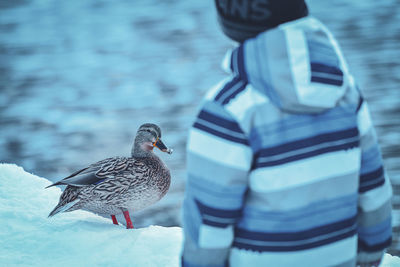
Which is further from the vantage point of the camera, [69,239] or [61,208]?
Answer: [61,208]

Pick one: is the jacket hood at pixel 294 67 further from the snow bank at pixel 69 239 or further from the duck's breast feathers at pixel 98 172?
the duck's breast feathers at pixel 98 172

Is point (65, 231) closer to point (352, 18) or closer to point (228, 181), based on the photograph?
point (228, 181)

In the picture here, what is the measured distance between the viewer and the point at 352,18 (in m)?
6.03

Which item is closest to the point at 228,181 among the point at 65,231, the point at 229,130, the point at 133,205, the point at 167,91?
the point at 229,130

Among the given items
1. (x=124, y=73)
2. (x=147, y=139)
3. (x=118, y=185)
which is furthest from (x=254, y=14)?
(x=124, y=73)

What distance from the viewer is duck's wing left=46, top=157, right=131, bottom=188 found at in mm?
2186

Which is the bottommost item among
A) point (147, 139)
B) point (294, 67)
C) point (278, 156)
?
point (147, 139)

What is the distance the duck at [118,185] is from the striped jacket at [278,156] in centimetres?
135

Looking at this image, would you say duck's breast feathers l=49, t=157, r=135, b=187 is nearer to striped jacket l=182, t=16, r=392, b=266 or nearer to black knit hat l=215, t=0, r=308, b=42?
striped jacket l=182, t=16, r=392, b=266

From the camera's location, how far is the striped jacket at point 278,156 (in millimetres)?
837

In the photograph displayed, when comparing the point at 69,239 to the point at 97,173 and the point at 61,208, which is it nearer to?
the point at 61,208

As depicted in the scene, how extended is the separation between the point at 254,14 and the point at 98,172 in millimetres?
1560

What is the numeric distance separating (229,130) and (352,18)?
5.79m

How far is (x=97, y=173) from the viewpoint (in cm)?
224
